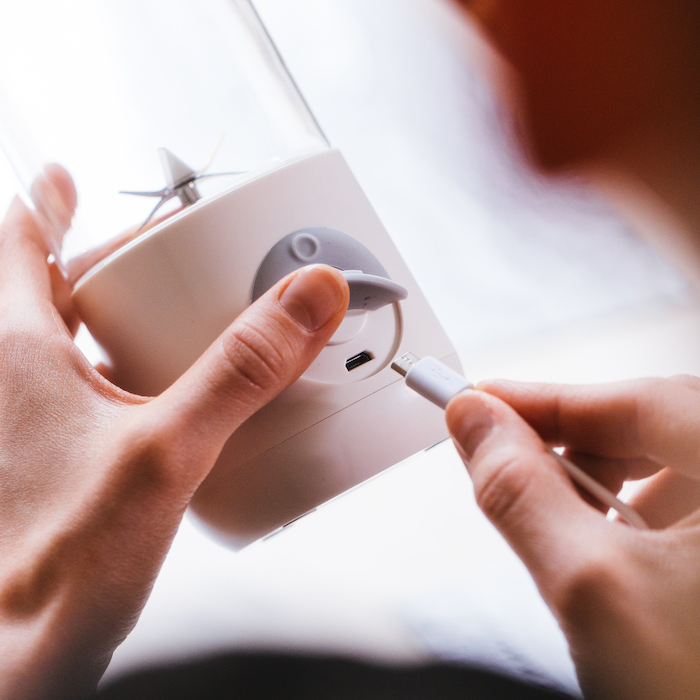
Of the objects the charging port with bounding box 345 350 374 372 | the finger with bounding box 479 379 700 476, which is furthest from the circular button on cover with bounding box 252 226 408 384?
the finger with bounding box 479 379 700 476

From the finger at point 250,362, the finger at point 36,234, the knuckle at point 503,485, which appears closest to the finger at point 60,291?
the finger at point 36,234

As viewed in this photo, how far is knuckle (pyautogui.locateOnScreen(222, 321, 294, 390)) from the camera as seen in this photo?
45 cm

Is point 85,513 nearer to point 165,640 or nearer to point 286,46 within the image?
point 165,640

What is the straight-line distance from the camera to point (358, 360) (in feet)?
1.82

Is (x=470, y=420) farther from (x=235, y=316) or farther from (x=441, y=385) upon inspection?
(x=235, y=316)

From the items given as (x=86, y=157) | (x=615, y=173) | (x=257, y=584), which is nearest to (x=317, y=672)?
(x=257, y=584)

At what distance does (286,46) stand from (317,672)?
800mm

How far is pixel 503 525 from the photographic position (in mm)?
365

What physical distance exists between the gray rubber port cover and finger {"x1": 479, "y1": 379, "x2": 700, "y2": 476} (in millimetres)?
127

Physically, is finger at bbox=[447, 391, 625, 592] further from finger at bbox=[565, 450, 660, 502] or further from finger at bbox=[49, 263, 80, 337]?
finger at bbox=[49, 263, 80, 337]

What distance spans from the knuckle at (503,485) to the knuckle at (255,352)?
0.19m

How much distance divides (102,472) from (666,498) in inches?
18.8

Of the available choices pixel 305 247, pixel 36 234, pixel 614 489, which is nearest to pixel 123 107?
pixel 36 234

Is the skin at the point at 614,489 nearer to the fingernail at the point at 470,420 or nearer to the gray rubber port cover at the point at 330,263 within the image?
the fingernail at the point at 470,420
